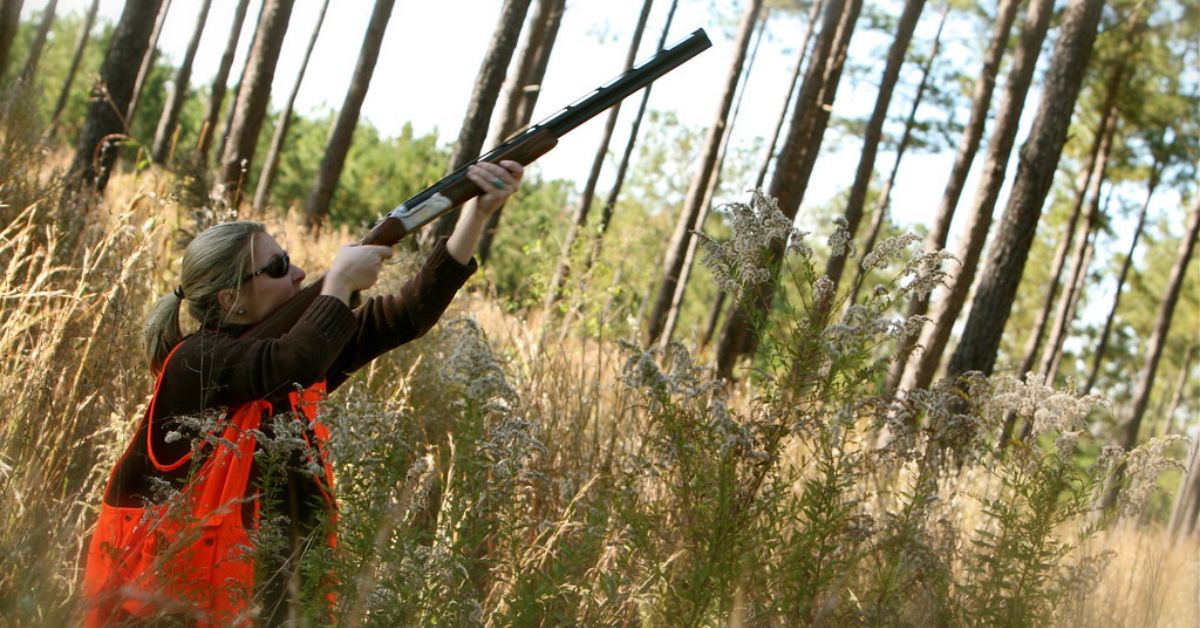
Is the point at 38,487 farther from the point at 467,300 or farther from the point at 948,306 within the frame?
the point at 948,306

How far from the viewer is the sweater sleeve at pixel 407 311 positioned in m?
3.30

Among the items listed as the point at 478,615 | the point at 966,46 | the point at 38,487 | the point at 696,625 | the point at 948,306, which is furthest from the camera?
the point at 966,46

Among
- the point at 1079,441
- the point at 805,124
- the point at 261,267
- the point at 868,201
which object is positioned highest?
the point at 868,201

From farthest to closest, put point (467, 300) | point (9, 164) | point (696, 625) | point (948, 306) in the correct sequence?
point (948, 306)
point (467, 300)
point (9, 164)
point (696, 625)

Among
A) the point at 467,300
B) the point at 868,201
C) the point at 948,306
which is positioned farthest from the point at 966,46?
the point at 467,300

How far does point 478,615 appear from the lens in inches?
98.5

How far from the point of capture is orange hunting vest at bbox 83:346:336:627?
2.45 meters

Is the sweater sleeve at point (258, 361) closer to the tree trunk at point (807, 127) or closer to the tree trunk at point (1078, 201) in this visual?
the tree trunk at point (807, 127)

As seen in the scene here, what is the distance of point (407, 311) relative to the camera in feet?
10.8

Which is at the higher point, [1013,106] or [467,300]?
[1013,106]

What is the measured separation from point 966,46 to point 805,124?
14519 millimetres

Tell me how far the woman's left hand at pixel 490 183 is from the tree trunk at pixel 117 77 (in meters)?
5.78

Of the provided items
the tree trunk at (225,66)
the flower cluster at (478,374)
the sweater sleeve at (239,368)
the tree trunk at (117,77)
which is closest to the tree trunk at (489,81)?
the tree trunk at (117,77)

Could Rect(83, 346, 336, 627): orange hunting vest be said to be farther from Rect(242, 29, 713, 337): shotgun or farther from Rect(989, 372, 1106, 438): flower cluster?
Rect(989, 372, 1106, 438): flower cluster
